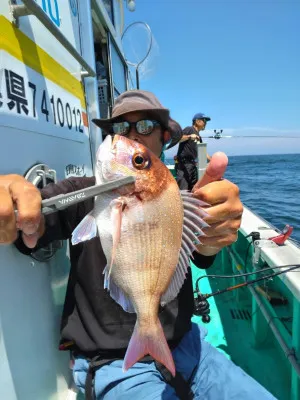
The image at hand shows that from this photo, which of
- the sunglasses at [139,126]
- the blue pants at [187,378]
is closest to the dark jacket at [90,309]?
the blue pants at [187,378]

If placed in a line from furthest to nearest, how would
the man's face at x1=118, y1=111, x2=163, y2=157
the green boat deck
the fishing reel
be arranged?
the fishing reel, the green boat deck, the man's face at x1=118, y1=111, x2=163, y2=157

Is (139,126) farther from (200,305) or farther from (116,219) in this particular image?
(200,305)

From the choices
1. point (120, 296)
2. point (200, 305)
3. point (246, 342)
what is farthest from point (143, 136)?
point (246, 342)

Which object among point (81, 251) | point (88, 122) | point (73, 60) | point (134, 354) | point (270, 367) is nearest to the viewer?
point (134, 354)

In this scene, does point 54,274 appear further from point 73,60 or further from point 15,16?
point 73,60

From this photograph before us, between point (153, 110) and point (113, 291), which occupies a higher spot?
point (153, 110)

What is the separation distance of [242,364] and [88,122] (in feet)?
8.38

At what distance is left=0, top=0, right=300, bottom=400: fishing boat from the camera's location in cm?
121

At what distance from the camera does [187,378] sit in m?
1.69

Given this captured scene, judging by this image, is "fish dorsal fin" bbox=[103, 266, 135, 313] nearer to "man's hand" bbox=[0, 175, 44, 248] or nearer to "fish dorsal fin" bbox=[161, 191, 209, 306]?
"fish dorsal fin" bbox=[161, 191, 209, 306]

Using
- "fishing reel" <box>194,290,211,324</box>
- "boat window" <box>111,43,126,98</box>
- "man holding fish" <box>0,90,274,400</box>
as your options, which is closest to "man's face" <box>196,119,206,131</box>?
"boat window" <box>111,43,126,98</box>

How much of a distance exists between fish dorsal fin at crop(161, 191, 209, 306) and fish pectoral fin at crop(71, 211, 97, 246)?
15.5 inches

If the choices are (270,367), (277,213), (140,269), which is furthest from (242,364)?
(277,213)

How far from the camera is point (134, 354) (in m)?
1.12
